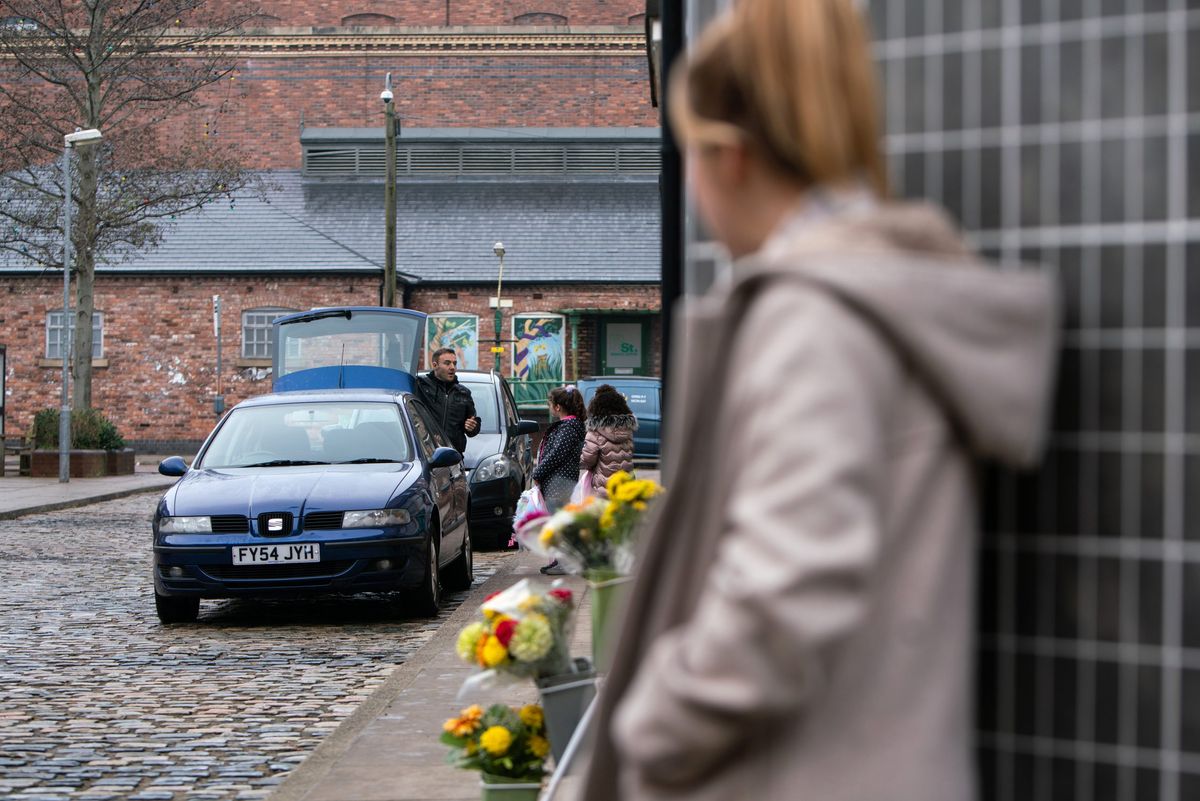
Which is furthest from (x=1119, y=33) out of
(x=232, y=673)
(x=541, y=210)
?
(x=541, y=210)

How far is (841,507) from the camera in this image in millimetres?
1479

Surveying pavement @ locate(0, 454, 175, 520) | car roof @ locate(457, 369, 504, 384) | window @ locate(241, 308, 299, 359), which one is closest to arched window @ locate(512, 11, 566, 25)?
window @ locate(241, 308, 299, 359)

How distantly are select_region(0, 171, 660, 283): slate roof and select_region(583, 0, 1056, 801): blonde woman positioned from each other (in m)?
36.7

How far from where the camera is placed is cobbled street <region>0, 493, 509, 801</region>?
593cm

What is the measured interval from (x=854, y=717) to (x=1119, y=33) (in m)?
1.09

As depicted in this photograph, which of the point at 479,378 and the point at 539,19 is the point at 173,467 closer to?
the point at 479,378

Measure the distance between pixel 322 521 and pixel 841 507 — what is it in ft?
27.9

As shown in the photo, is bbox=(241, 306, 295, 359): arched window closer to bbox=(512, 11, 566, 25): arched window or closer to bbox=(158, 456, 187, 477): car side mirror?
bbox=(512, 11, 566, 25): arched window

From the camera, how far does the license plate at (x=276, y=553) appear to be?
9.64 meters

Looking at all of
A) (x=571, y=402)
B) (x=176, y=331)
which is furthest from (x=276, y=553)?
(x=176, y=331)

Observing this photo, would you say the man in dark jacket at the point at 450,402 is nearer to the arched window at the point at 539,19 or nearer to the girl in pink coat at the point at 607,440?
the girl in pink coat at the point at 607,440

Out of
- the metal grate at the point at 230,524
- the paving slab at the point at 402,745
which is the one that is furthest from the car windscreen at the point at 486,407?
the paving slab at the point at 402,745

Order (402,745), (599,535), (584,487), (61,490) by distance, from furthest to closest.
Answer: (61,490) < (584,487) < (402,745) < (599,535)

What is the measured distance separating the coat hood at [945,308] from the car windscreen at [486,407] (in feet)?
47.6
